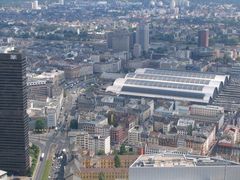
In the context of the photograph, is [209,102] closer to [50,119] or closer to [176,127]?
[176,127]

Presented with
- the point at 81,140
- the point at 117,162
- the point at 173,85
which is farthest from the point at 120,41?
the point at 117,162

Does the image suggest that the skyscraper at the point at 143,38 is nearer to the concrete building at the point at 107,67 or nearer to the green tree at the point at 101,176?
the concrete building at the point at 107,67

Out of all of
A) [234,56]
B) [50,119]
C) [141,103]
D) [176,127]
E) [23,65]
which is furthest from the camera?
[234,56]

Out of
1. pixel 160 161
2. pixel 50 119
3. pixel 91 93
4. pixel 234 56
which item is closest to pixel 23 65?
pixel 50 119

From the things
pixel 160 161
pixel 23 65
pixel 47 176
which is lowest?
pixel 47 176

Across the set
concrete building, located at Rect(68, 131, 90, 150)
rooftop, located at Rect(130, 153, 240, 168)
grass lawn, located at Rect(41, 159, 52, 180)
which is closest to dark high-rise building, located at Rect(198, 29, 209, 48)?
concrete building, located at Rect(68, 131, 90, 150)
